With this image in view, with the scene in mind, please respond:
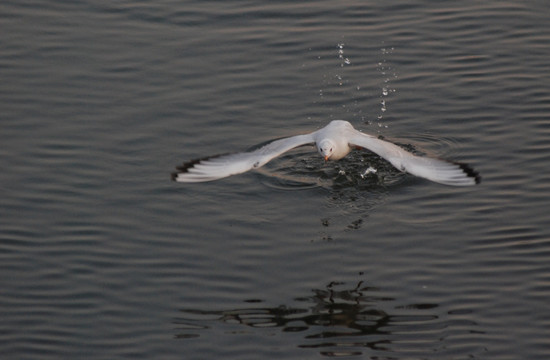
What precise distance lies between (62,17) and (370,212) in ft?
22.6

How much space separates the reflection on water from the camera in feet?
30.2

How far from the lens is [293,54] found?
574 inches

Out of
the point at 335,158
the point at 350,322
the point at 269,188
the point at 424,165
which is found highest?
the point at 335,158

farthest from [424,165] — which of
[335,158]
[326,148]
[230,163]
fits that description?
[230,163]

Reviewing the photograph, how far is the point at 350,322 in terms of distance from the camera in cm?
956

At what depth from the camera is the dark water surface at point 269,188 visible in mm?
9539

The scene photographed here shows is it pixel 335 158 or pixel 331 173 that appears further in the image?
pixel 331 173

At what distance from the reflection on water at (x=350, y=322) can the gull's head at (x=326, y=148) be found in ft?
7.28

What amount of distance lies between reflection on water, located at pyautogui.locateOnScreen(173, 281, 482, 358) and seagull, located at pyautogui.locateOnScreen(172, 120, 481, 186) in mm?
1502

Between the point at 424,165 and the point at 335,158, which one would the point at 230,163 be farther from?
the point at 424,165

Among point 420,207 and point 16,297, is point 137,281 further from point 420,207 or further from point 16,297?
point 420,207

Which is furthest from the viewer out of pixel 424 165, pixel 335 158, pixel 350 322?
pixel 335 158

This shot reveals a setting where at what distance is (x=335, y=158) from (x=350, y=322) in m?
3.00

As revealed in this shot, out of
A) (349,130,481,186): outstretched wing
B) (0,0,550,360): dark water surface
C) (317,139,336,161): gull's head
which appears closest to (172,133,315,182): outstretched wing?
(317,139,336,161): gull's head
